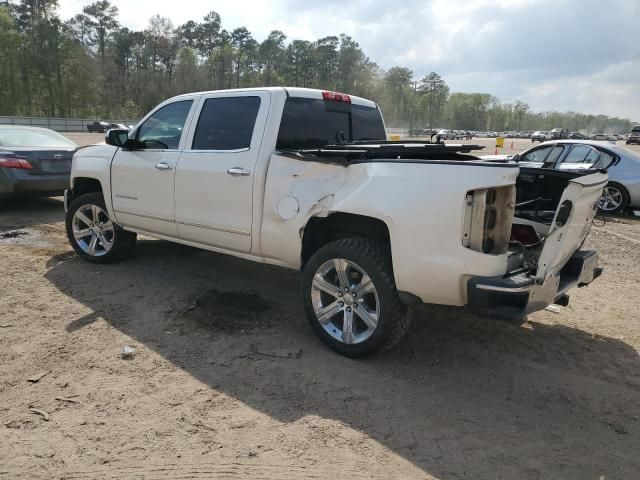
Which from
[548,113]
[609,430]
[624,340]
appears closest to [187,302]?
[609,430]

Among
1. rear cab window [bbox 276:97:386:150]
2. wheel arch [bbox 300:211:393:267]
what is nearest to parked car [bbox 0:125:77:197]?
rear cab window [bbox 276:97:386:150]

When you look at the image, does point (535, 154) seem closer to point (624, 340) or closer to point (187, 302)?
point (624, 340)

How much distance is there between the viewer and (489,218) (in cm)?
329

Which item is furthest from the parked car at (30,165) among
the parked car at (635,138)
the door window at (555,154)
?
the parked car at (635,138)

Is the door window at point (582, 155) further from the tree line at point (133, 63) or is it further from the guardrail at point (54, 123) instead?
the tree line at point (133, 63)

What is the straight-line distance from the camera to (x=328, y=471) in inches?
102

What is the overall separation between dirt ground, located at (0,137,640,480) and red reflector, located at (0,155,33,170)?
144 inches

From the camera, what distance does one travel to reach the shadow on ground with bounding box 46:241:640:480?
278cm

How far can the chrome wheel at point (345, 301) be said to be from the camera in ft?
11.9

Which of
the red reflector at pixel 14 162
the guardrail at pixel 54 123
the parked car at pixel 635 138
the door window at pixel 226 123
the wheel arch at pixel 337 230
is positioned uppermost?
the parked car at pixel 635 138

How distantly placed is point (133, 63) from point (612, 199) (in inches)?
3459

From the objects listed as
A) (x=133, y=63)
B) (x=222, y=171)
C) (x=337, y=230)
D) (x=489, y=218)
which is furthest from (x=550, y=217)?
(x=133, y=63)

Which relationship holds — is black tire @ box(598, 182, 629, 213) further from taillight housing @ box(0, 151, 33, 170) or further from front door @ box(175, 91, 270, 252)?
taillight housing @ box(0, 151, 33, 170)

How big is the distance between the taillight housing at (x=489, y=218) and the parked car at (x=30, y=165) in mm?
7681
